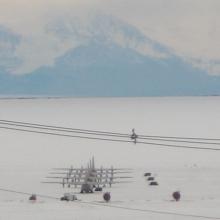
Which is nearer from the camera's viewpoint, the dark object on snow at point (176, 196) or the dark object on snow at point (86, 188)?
the dark object on snow at point (176, 196)

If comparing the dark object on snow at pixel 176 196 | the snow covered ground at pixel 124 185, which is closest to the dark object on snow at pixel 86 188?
the snow covered ground at pixel 124 185

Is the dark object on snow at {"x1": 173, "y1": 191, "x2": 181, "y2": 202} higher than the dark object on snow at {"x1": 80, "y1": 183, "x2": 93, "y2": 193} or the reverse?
the reverse

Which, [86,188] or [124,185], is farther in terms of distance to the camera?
[124,185]

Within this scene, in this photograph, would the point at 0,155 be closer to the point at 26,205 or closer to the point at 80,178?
the point at 80,178

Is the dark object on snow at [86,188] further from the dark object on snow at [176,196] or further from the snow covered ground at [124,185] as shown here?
the dark object on snow at [176,196]

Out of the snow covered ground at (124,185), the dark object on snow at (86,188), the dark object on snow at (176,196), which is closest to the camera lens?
the snow covered ground at (124,185)

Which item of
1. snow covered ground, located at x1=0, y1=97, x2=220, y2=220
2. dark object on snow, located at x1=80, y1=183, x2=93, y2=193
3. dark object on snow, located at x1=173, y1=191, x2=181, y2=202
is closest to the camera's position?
snow covered ground, located at x1=0, y1=97, x2=220, y2=220

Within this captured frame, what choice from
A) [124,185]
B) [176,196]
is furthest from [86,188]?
[176,196]

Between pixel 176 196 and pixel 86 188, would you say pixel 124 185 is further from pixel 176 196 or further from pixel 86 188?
pixel 176 196

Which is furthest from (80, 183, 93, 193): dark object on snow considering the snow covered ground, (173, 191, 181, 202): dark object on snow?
(173, 191, 181, 202): dark object on snow

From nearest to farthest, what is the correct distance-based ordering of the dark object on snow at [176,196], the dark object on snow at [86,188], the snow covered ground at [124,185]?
the snow covered ground at [124,185], the dark object on snow at [176,196], the dark object on snow at [86,188]

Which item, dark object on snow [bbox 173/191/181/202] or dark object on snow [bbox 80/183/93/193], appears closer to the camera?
dark object on snow [bbox 173/191/181/202]

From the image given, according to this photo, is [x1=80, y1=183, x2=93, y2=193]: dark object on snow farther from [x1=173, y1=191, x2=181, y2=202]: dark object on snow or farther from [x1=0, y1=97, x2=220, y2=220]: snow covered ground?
[x1=173, y1=191, x2=181, y2=202]: dark object on snow

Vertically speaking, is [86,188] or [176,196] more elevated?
[86,188]
